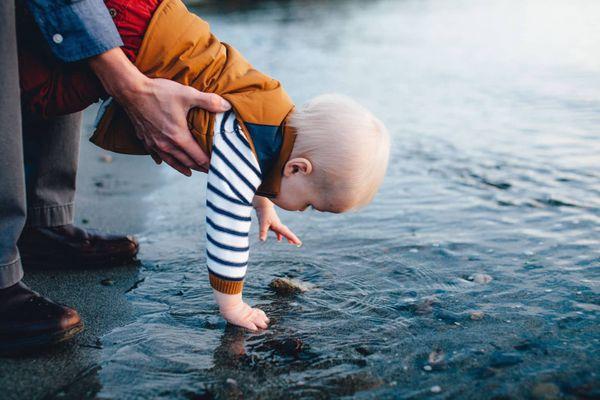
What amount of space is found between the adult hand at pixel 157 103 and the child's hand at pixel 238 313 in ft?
1.99

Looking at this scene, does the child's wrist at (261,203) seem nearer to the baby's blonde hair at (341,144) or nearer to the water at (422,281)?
the water at (422,281)

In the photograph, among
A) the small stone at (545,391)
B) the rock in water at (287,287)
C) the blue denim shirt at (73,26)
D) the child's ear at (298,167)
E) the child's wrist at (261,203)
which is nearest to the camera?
the small stone at (545,391)

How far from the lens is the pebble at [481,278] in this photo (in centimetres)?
312

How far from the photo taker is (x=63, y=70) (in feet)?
8.37

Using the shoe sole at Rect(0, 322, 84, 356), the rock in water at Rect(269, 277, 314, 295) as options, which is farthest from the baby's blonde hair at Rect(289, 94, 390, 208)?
the shoe sole at Rect(0, 322, 84, 356)

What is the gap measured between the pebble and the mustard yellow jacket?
3.58 feet

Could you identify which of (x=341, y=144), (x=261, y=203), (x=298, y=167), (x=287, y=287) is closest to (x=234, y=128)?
(x=298, y=167)

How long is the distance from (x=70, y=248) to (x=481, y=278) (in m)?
2.10

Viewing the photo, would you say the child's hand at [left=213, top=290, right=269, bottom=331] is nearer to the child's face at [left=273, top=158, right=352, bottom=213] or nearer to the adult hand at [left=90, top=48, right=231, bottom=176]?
the child's face at [left=273, top=158, right=352, bottom=213]

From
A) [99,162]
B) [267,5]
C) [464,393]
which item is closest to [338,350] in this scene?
[464,393]

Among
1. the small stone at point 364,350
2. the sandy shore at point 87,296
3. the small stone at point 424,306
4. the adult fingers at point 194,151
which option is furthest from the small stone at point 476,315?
the sandy shore at point 87,296

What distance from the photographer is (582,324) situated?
2.61 metres

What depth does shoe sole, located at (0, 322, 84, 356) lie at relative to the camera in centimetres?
243

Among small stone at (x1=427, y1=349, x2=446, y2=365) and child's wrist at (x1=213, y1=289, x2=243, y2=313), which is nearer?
small stone at (x1=427, y1=349, x2=446, y2=365)
